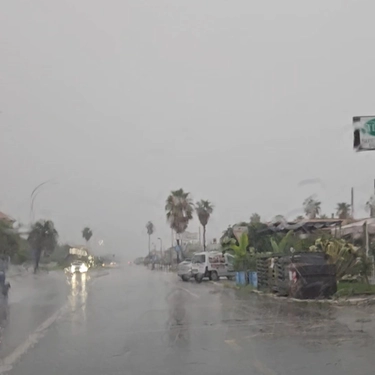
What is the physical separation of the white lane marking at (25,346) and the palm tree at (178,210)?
61.3 metres

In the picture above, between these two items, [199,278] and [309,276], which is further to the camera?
[199,278]

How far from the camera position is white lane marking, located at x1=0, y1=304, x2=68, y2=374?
34.1ft

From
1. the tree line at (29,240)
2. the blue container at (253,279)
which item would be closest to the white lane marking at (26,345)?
the blue container at (253,279)

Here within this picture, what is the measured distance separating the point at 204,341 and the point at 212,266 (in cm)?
2933

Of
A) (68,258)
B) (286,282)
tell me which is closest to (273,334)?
(286,282)

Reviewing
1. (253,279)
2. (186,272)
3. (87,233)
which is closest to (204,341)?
(253,279)

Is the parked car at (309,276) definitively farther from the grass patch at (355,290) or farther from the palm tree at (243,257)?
the palm tree at (243,257)

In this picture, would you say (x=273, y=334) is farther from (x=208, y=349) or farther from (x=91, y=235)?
(x=91, y=235)

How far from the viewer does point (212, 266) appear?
4181 centimetres

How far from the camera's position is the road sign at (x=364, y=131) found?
789 inches

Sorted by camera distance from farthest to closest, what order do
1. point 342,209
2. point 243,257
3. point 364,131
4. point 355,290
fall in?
point 342,209 < point 243,257 < point 355,290 < point 364,131

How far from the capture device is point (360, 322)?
15.3m

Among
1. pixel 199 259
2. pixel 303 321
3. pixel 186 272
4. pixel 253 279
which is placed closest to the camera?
pixel 303 321

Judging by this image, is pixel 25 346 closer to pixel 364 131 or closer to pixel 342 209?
pixel 364 131
